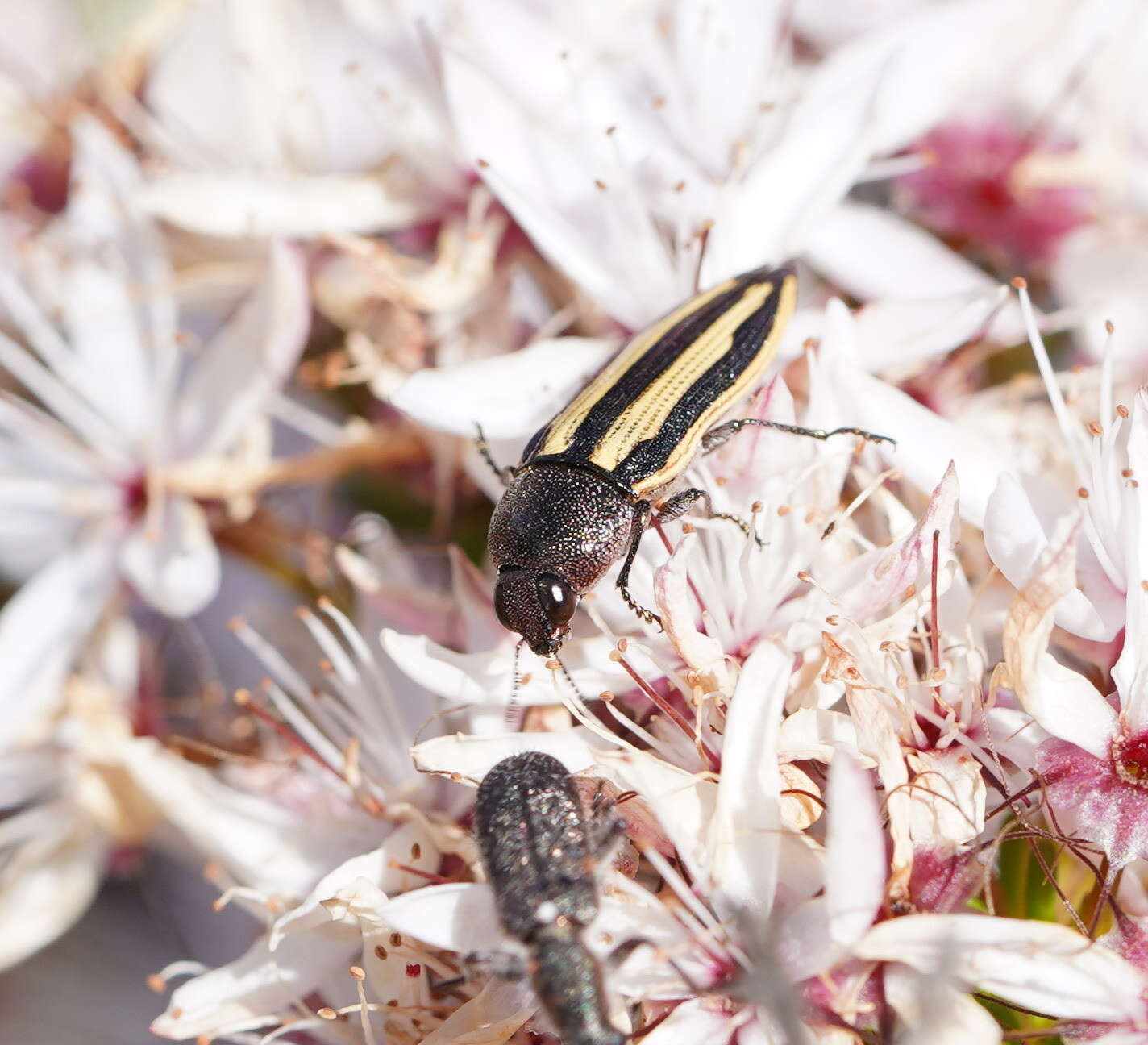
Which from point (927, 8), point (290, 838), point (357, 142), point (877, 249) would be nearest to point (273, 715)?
point (290, 838)

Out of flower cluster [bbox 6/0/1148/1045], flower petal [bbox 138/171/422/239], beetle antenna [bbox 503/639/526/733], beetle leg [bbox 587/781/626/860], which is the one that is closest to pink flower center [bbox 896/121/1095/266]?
flower cluster [bbox 6/0/1148/1045]

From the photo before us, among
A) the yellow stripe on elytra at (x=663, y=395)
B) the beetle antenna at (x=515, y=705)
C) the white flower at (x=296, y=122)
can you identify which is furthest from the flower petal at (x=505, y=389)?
the white flower at (x=296, y=122)

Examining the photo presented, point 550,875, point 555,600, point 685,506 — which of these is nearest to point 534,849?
point 550,875

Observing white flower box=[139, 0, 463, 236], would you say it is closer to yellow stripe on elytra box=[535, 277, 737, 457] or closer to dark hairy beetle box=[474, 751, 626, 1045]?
yellow stripe on elytra box=[535, 277, 737, 457]

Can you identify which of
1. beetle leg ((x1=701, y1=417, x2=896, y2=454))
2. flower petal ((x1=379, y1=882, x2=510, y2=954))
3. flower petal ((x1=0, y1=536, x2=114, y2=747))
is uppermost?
beetle leg ((x1=701, y1=417, x2=896, y2=454))

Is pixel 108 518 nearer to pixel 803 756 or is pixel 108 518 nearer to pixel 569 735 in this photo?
pixel 569 735
